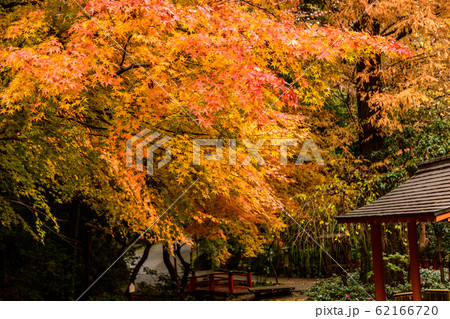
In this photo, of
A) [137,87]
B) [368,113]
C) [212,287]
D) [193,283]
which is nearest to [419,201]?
[137,87]

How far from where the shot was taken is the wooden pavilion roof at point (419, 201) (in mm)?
6555

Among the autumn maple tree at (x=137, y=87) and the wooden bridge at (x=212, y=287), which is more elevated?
the autumn maple tree at (x=137, y=87)

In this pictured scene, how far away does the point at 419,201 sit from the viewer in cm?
719

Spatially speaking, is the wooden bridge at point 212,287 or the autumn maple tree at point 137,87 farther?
the wooden bridge at point 212,287

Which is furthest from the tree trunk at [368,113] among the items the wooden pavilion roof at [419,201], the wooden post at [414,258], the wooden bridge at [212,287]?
the wooden bridge at [212,287]

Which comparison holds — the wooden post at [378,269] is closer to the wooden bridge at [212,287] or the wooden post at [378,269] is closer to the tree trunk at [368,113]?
the tree trunk at [368,113]

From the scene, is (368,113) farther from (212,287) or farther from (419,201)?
(212,287)

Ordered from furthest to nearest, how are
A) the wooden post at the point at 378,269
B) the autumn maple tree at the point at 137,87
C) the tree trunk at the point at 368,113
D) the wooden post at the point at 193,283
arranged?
the wooden post at the point at 193,283
the tree trunk at the point at 368,113
the wooden post at the point at 378,269
the autumn maple tree at the point at 137,87

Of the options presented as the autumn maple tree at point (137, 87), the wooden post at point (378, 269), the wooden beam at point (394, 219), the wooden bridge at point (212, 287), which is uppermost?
the autumn maple tree at point (137, 87)

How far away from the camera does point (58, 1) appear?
6.68 meters

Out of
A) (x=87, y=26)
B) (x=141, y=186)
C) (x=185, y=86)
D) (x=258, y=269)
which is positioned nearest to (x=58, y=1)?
(x=87, y=26)

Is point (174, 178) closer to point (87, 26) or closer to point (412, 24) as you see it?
point (87, 26)

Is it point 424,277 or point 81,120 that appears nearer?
point 81,120
